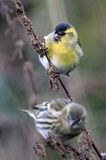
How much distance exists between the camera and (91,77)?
5484mm

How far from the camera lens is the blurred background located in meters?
4.37

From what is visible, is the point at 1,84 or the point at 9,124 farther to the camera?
the point at 9,124

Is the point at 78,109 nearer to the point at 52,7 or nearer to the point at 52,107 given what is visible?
the point at 52,107

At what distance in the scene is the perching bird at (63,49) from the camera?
4.17m

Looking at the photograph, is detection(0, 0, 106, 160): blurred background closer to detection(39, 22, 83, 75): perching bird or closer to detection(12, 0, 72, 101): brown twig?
detection(39, 22, 83, 75): perching bird

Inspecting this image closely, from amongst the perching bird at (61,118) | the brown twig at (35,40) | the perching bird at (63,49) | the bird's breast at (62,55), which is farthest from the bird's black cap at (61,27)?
the brown twig at (35,40)

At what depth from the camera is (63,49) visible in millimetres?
4324

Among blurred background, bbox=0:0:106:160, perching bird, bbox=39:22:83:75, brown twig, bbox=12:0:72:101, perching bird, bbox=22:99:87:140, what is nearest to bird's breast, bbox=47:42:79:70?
perching bird, bbox=39:22:83:75

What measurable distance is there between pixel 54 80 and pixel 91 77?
227 centimetres

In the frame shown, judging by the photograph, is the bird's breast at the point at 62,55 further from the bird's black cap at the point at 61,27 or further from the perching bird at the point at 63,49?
the bird's black cap at the point at 61,27

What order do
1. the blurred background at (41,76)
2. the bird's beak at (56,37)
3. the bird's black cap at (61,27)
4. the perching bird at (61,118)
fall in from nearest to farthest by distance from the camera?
1. the perching bird at (61,118)
2. the bird's black cap at (61,27)
3. the bird's beak at (56,37)
4. the blurred background at (41,76)

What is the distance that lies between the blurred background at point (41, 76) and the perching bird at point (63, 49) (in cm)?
18

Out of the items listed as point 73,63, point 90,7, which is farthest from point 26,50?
point 73,63

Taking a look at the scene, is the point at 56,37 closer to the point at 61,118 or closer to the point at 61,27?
the point at 61,27
